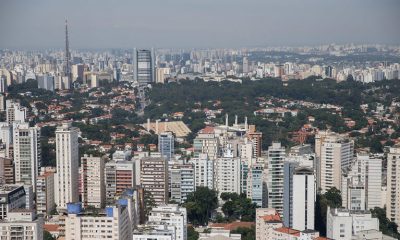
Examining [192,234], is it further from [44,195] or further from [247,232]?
[44,195]

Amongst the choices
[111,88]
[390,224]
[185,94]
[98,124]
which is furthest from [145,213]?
[111,88]

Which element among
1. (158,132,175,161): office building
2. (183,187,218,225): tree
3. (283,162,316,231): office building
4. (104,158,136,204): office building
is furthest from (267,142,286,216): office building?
(158,132,175,161): office building

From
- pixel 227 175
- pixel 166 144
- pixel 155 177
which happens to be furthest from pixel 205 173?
pixel 166 144

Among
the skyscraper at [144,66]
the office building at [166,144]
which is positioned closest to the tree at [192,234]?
the office building at [166,144]

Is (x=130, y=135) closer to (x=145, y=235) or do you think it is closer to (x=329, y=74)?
(x=145, y=235)

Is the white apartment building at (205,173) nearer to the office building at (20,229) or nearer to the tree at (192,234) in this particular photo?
the tree at (192,234)

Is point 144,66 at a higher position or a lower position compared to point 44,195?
higher

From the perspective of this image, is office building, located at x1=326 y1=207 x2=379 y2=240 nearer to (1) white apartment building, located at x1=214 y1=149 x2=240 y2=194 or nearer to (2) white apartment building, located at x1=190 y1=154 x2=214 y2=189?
(1) white apartment building, located at x1=214 y1=149 x2=240 y2=194
